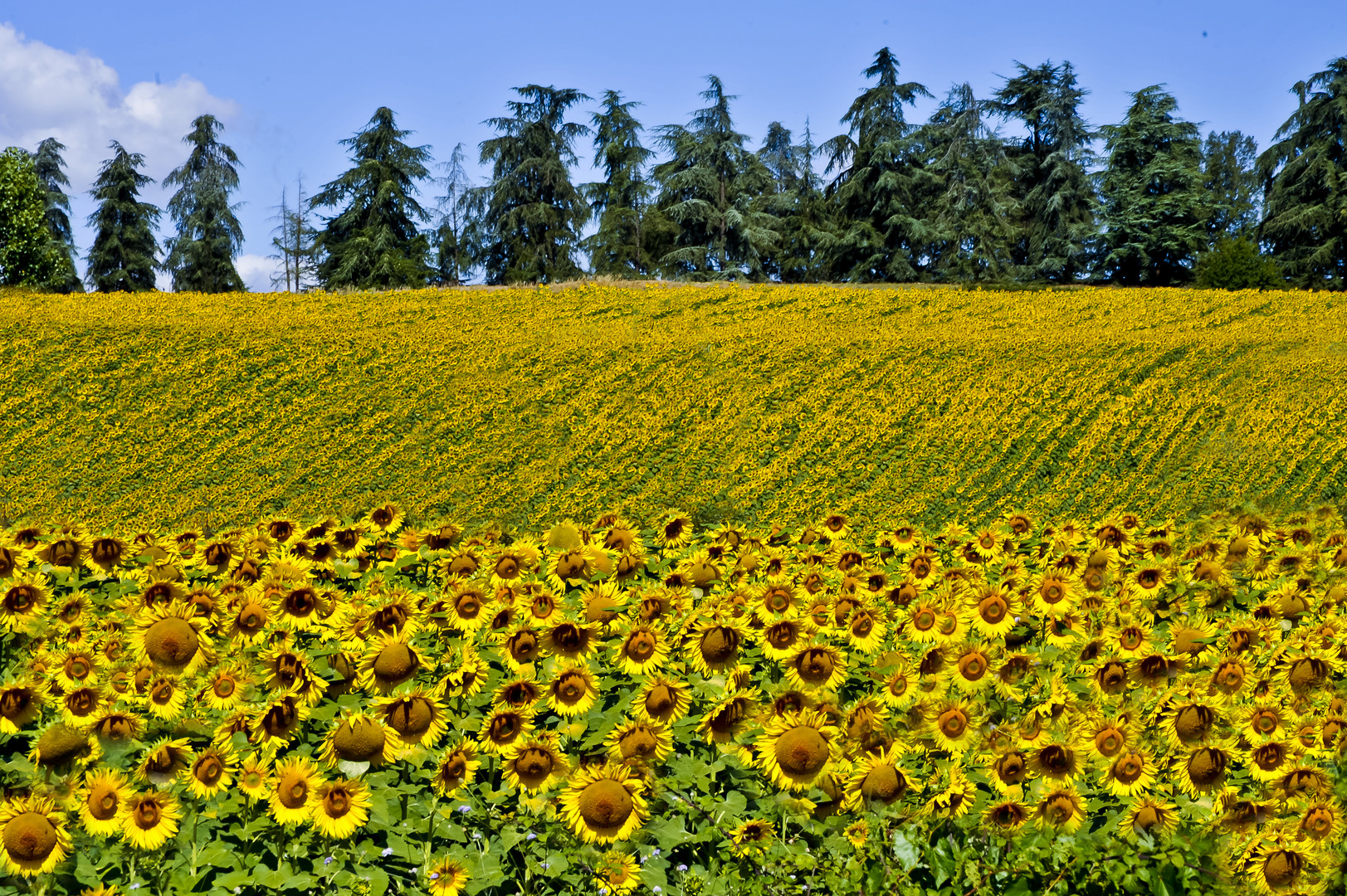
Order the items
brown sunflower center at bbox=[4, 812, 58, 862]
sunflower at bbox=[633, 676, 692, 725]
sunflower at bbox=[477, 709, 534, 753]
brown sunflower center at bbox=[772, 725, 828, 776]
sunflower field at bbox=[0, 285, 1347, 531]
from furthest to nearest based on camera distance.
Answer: sunflower field at bbox=[0, 285, 1347, 531], sunflower at bbox=[633, 676, 692, 725], sunflower at bbox=[477, 709, 534, 753], brown sunflower center at bbox=[772, 725, 828, 776], brown sunflower center at bbox=[4, 812, 58, 862]

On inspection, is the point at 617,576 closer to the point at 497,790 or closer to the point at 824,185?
the point at 497,790

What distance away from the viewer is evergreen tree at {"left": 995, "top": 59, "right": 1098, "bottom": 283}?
97.6 ft

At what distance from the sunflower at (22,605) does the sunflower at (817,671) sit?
211cm

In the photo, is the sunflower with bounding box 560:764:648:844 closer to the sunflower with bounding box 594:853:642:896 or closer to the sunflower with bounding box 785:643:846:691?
the sunflower with bounding box 594:853:642:896

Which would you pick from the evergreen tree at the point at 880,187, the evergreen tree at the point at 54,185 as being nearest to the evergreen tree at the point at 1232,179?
the evergreen tree at the point at 880,187

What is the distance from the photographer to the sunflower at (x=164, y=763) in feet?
7.73

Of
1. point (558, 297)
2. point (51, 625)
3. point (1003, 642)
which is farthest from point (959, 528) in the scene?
point (558, 297)

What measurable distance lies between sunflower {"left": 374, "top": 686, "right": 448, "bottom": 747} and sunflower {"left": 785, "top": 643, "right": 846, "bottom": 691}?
869 mm

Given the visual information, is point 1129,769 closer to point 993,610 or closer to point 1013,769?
point 1013,769

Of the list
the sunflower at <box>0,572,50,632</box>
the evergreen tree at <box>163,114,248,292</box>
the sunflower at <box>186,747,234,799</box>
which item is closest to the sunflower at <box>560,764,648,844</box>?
the sunflower at <box>186,747,234,799</box>

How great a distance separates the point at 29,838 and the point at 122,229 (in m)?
39.5

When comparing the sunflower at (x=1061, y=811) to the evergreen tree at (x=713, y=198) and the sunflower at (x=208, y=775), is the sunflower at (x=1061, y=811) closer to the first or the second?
the sunflower at (x=208, y=775)

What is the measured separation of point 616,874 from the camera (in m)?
2.24

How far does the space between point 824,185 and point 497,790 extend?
2702 centimetres
